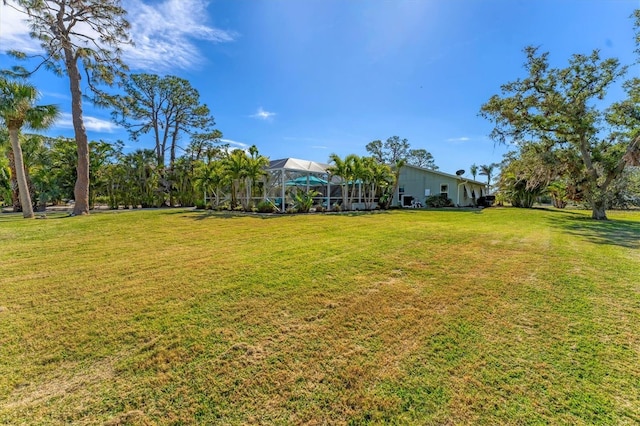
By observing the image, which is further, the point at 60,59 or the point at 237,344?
the point at 60,59

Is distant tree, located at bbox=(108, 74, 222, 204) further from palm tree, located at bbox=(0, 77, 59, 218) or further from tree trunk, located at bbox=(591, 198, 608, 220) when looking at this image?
tree trunk, located at bbox=(591, 198, 608, 220)

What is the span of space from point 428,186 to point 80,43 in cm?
2821

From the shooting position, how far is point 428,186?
28.6 metres

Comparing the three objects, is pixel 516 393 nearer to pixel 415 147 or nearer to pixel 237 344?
pixel 237 344

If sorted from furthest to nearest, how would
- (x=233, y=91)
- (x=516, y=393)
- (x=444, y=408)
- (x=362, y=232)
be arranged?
(x=233, y=91) → (x=362, y=232) → (x=516, y=393) → (x=444, y=408)

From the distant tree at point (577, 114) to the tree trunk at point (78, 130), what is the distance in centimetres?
2342

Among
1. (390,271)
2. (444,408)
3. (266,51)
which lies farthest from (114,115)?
(444,408)

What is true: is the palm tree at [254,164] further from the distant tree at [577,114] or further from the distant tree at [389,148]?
the distant tree at [389,148]

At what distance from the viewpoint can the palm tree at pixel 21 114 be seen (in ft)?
41.4

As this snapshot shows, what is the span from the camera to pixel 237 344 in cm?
292

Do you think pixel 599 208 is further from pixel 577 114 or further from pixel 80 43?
pixel 80 43

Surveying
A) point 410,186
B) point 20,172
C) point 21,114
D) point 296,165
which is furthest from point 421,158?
point 20,172

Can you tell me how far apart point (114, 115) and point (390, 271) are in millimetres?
34474

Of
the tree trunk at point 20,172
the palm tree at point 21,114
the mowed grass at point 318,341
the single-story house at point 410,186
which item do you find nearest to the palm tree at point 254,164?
the single-story house at point 410,186
